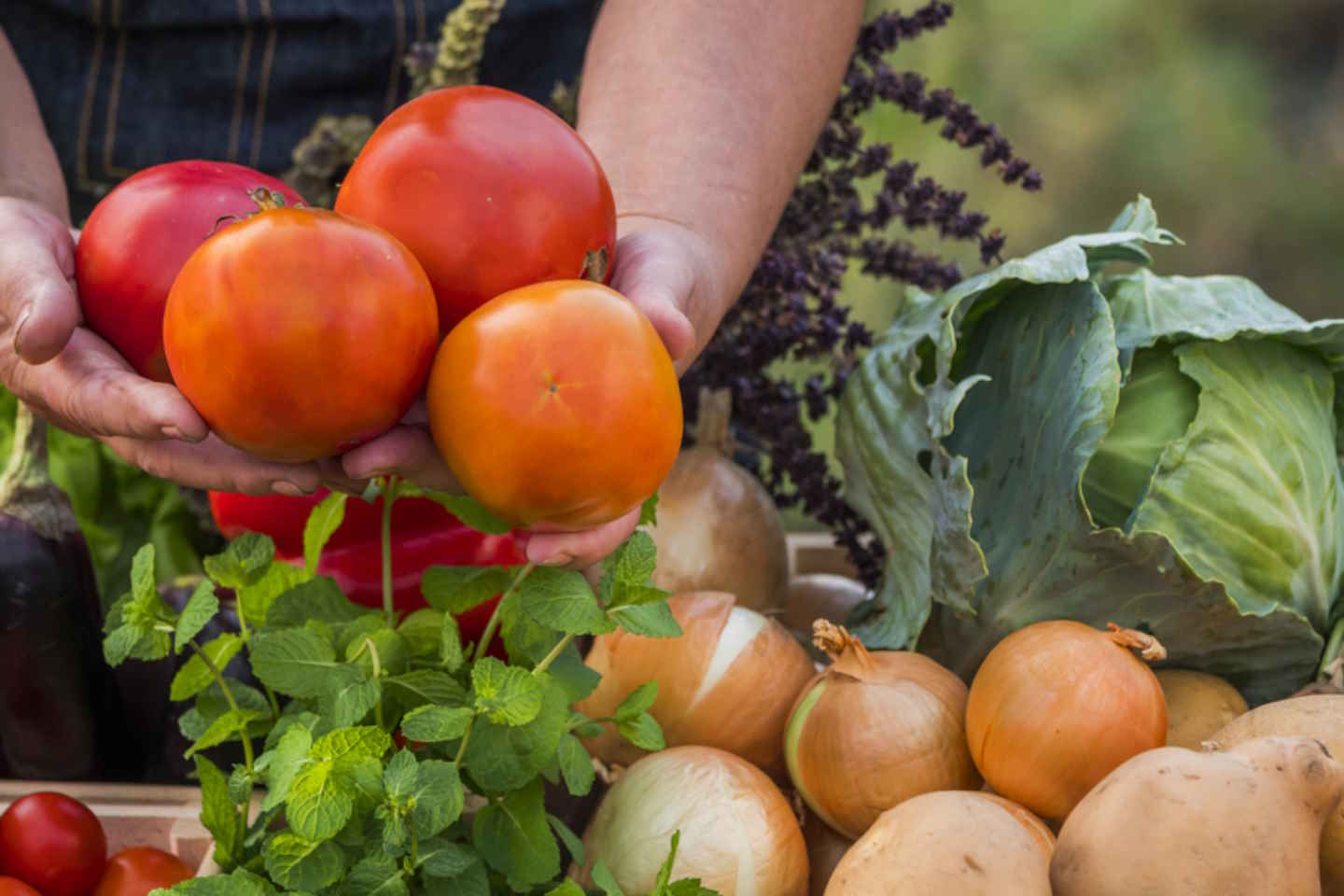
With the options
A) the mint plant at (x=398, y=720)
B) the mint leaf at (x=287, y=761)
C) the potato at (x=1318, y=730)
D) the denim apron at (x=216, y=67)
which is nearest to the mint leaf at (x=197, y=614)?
the mint plant at (x=398, y=720)

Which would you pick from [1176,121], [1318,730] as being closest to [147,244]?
[1318,730]

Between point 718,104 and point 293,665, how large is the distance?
27.6 inches

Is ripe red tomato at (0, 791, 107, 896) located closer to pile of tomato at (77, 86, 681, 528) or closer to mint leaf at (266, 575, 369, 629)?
mint leaf at (266, 575, 369, 629)

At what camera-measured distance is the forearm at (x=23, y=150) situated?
1.20 meters

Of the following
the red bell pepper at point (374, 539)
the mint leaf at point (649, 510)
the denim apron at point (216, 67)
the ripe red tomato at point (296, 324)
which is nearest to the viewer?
the ripe red tomato at point (296, 324)

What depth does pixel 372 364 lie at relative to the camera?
71 cm

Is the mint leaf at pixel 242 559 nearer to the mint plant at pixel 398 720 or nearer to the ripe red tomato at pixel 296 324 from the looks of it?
the mint plant at pixel 398 720

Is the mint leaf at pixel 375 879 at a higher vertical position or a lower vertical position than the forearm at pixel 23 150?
lower

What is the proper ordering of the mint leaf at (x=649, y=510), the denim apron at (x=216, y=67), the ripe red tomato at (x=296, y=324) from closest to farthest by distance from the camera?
the ripe red tomato at (x=296, y=324) < the mint leaf at (x=649, y=510) < the denim apron at (x=216, y=67)

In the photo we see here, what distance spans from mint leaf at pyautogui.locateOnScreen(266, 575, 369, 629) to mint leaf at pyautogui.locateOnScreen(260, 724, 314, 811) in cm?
13

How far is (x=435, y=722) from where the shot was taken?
0.74 m

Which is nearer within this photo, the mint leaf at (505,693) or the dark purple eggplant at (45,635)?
the mint leaf at (505,693)

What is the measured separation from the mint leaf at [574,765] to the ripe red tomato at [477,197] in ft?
0.90

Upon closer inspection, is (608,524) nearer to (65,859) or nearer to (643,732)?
(643,732)
